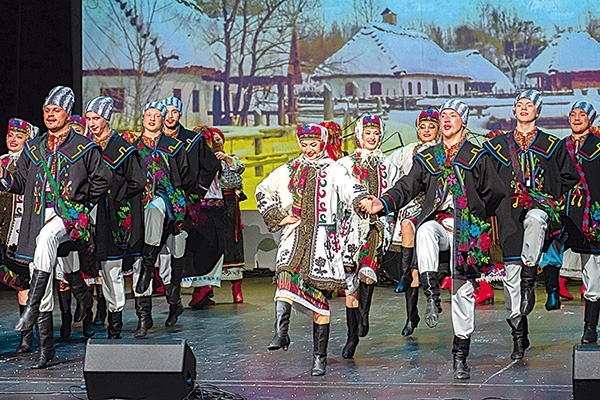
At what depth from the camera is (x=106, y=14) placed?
11.7 meters

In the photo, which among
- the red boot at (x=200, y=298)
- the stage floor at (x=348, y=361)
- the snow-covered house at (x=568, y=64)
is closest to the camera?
the stage floor at (x=348, y=361)

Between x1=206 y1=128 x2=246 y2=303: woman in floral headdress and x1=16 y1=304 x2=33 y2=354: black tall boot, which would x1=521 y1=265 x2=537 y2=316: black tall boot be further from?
x1=206 y1=128 x2=246 y2=303: woman in floral headdress

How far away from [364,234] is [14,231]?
221cm

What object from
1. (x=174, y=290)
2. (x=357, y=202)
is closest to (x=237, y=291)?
(x=174, y=290)

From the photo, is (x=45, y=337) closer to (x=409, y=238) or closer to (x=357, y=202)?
(x=357, y=202)

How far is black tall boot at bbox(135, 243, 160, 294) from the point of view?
7.98m

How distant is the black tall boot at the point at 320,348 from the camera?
21.7 feet

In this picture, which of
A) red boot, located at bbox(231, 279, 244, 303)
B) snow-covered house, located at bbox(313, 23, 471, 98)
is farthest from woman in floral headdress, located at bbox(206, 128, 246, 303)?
snow-covered house, located at bbox(313, 23, 471, 98)

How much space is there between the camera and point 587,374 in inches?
197

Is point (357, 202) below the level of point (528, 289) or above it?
above

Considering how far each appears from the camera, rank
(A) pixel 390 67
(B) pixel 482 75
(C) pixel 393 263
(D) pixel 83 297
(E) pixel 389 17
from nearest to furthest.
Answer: (D) pixel 83 297
(C) pixel 393 263
(B) pixel 482 75
(E) pixel 389 17
(A) pixel 390 67

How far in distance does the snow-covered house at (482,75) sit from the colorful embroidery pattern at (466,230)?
16.2 ft

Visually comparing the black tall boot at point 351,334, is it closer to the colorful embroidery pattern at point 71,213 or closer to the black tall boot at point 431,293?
the black tall boot at point 431,293

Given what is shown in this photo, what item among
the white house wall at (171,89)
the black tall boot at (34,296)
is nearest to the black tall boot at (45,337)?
the black tall boot at (34,296)
